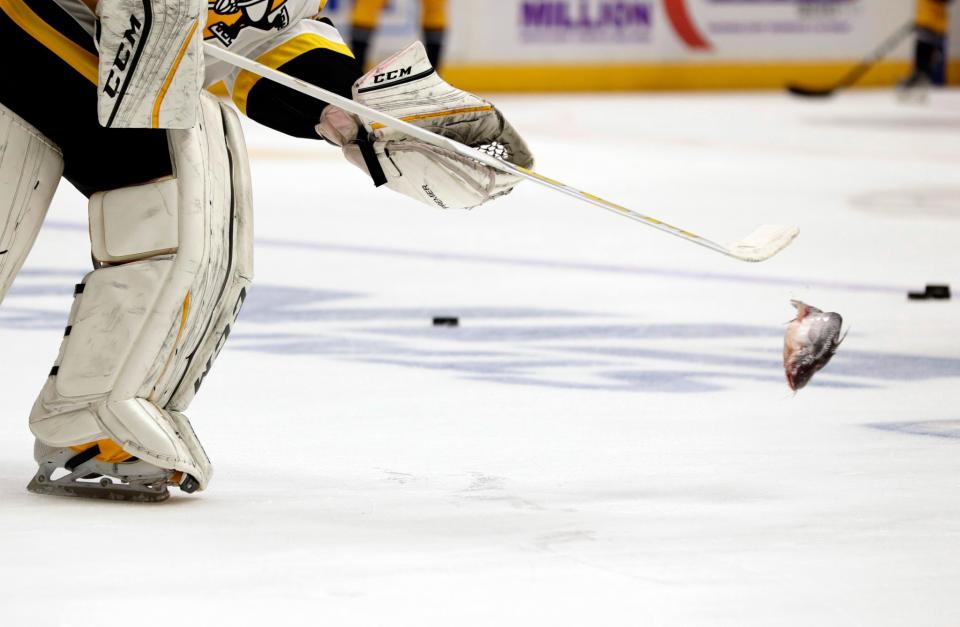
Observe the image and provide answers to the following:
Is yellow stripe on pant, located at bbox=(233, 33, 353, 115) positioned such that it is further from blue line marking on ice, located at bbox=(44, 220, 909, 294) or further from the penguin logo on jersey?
blue line marking on ice, located at bbox=(44, 220, 909, 294)

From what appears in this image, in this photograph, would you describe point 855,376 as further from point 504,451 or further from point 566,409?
point 504,451

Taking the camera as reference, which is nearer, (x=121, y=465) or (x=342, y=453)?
(x=121, y=465)

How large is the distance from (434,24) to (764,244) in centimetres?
760

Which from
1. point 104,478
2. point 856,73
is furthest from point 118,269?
point 856,73

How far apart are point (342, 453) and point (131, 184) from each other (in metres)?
0.49

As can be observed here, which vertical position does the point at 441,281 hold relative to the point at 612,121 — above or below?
above

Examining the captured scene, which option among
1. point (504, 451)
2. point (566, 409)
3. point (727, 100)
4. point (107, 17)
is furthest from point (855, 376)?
point (727, 100)

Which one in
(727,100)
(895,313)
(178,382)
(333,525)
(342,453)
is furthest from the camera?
(727,100)

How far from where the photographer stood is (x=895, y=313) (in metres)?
3.82

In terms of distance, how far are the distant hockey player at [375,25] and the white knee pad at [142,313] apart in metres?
7.44

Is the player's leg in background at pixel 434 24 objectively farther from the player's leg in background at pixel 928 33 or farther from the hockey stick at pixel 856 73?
the player's leg in background at pixel 928 33

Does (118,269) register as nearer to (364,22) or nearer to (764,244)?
(764,244)

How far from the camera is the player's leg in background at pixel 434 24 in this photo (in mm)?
9828

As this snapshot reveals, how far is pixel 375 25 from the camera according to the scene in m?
9.67
